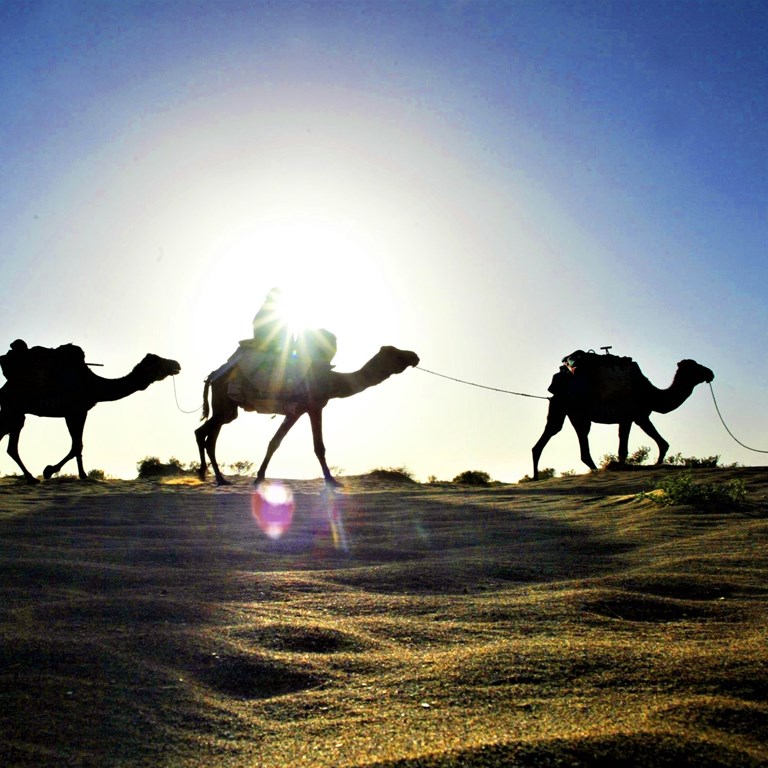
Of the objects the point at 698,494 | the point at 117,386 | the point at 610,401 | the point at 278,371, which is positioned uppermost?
the point at 117,386

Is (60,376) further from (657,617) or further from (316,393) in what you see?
(657,617)

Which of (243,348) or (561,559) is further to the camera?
(243,348)

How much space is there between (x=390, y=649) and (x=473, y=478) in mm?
16594

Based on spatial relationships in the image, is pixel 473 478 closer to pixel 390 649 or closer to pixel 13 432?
pixel 13 432

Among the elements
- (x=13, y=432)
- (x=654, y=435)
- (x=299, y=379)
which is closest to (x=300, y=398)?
(x=299, y=379)

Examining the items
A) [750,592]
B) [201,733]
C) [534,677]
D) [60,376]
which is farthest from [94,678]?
[60,376]

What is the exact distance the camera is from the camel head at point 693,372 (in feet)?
59.5

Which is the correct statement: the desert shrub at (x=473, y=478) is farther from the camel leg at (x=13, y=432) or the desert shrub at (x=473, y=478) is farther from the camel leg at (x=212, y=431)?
the camel leg at (x=13, y=432)

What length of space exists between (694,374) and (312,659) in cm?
1672

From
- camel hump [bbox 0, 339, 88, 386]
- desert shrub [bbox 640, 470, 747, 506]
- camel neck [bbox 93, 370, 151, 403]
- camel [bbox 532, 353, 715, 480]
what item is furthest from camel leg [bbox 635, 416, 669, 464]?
camel hump [bbox 0, 339, 88, 386]

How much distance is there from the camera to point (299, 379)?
15.0 metres

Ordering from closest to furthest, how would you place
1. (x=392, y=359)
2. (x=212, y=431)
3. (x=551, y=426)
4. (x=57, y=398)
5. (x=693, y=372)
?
(x=392, y=359), (x=212, y=431), (x=57, y=398), (x=551, y=426), (x=693, y=372)

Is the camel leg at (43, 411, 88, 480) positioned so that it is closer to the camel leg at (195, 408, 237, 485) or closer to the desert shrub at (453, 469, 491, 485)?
the camel leg at (195, 408, 237, 485)

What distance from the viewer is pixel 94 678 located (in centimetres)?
282
